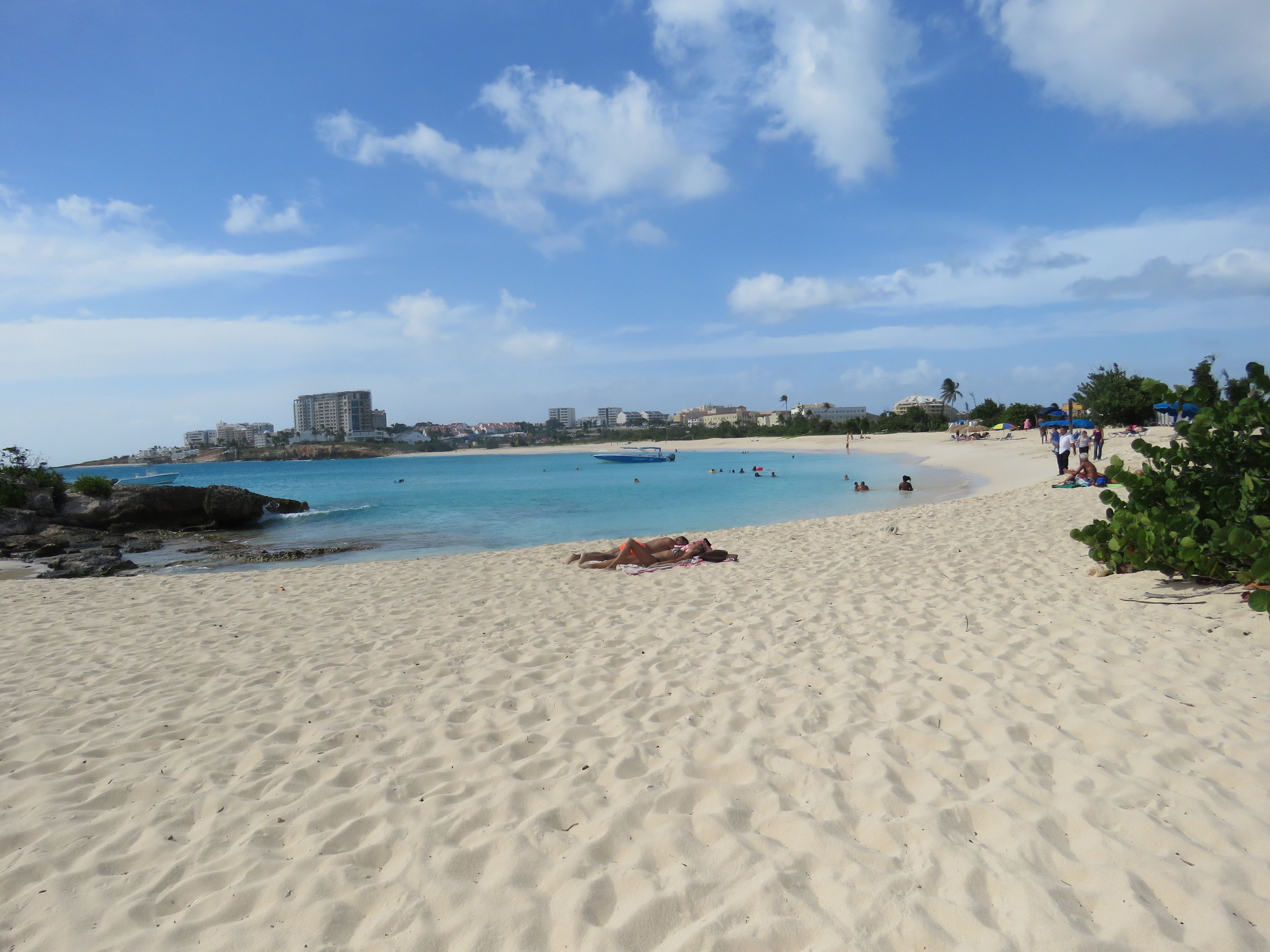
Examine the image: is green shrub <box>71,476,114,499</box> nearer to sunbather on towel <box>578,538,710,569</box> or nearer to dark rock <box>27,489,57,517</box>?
dark rock <box>27,489,57,517</box>

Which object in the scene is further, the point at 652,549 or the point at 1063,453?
the point at 1063,453

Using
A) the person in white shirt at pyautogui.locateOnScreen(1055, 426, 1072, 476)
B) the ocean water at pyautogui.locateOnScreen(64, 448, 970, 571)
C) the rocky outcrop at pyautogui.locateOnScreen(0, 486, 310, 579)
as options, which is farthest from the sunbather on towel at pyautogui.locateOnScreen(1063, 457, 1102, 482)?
the rocky outcrop at pyautogui.locateOnScreen(0, 486, 310, 579)

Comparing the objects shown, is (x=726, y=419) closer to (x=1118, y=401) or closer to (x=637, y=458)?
(x=637, y=458)

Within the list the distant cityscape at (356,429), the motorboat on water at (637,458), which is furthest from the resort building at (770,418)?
the motorboat on water at (637,458)

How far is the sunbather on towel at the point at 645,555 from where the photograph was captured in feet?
32.1

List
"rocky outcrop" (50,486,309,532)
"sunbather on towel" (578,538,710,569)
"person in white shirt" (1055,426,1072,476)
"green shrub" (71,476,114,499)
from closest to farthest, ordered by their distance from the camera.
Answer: "sunbather on towel" (578,538,710,569), "rocky outcrop" (50,486,309,532), "green shrub" (71,476,114,499), "person in white shirt" (1055,426,1072,476)

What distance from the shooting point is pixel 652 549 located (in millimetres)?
10203

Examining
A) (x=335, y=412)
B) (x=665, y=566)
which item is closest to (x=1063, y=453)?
(x=665, y=566)

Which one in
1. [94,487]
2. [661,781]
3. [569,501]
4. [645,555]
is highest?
[94,487]

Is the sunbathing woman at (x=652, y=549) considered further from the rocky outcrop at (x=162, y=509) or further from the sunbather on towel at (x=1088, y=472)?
the rocky outcrop at (x=162, y=509)

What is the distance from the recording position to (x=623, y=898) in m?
2.52

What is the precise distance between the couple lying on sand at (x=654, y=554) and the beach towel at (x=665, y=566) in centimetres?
4

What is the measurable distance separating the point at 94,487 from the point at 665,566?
→ 813 inches

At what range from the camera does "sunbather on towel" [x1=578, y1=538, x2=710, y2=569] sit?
9.80 meters
